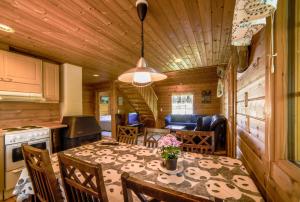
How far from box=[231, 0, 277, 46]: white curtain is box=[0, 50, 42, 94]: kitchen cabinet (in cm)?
322

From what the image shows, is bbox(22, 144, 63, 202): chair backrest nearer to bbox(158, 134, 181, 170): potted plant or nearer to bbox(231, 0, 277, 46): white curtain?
bbox(158, 134, 181, 170): potted plant

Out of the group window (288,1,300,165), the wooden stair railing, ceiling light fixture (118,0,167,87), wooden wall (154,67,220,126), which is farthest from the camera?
the wooden stair railing

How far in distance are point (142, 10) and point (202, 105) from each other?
5931mm

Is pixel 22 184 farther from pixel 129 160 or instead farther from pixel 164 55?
pixel 164 55

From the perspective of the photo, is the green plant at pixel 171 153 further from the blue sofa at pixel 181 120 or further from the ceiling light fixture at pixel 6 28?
the blue sofa at pixel 181 120

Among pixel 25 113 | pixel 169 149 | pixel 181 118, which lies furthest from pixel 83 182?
pixel 181 118

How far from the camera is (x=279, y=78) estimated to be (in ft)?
2.77

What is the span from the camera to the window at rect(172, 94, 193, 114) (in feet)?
23.3

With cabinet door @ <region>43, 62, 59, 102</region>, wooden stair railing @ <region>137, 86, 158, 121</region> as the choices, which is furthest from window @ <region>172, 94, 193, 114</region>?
cabinet door @ <region>43, 62, 59, 102</region>

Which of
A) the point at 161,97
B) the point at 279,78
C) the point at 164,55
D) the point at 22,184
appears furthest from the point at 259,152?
the point at 161,97

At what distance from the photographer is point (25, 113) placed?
115 inches

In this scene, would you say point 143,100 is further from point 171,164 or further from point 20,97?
point 171,164

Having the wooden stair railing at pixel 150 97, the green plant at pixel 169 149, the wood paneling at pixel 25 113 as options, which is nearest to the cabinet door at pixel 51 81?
the wood paneling at pixel 25 113

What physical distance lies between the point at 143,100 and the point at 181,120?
196 centimetres
